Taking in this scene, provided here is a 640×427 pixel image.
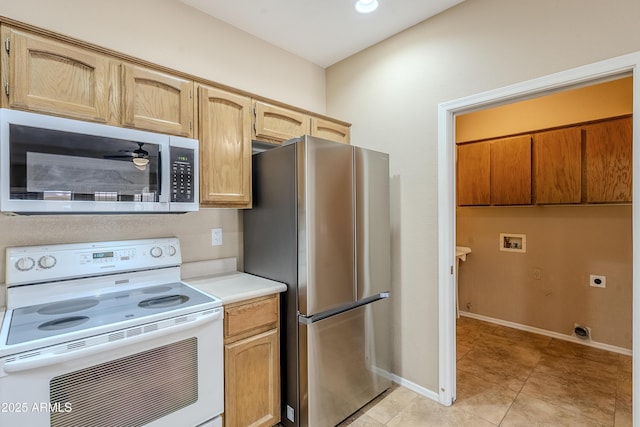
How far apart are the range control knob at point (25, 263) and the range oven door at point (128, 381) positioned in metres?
0.60

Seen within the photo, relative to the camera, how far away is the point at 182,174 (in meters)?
1.71

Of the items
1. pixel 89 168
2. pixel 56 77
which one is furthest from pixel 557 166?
pixel 56 77

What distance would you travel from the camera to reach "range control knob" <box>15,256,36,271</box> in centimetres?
148

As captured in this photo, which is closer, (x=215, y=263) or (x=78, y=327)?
(x=78, y=327)

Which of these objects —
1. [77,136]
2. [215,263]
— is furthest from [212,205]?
[77,136]

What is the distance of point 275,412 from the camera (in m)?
1.84

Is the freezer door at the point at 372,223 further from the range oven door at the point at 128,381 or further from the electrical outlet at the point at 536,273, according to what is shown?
the electrical outlet at the point at 536,273

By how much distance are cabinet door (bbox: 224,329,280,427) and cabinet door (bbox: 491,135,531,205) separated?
2.90 m

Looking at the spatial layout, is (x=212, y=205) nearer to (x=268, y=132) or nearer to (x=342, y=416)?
(x=268, y=132)

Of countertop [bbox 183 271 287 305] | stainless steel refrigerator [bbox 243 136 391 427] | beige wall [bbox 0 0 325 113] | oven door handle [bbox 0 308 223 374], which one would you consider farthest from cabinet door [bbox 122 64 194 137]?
oven door handle [bbox 0 308 223 374]

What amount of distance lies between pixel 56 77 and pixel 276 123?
1185mm

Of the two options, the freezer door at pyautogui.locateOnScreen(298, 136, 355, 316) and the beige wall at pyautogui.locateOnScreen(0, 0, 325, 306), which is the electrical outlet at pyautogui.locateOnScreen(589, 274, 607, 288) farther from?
the beige wall at pyautogui.locateOnScreen(0, 0, 325, 306)

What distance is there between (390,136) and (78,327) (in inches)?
87.7

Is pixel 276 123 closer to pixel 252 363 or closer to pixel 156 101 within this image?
pixel 156 101
